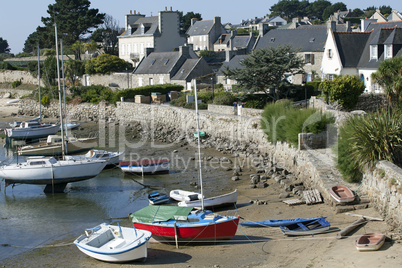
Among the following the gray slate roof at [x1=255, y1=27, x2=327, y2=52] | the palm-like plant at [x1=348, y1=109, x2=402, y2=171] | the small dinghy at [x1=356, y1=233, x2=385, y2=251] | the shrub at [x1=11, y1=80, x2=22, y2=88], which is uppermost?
the gray slate roof at [x1=255, y1=27, x2=327, y2=52]

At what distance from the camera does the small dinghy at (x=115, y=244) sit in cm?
1369

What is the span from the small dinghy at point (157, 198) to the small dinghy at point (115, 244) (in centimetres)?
466

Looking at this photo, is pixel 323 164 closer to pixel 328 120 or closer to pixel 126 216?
pixel 328 120

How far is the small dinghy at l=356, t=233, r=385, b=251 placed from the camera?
40.8 feet

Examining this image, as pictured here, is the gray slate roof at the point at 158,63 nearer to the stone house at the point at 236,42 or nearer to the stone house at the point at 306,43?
the stone house at the point at 236,42

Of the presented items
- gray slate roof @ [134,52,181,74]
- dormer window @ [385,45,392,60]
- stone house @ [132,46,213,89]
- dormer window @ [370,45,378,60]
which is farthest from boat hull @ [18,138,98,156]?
dormer window @ [385,45,392,60]

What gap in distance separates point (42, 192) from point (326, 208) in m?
14.0

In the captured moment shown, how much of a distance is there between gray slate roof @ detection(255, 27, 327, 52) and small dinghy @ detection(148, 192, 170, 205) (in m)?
28.5

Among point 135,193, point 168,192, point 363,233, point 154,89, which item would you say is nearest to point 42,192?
point 135,193

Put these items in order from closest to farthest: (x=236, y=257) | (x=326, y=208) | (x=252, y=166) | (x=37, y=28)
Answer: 1. (x=236, y=257)
2. (x=326, y=208)
3. (x=252, y=166)
4. (x=37, y=28)

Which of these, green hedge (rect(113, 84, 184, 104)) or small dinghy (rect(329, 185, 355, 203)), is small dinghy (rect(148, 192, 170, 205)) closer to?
small dinghy (rect(329, 185, 355, 203))

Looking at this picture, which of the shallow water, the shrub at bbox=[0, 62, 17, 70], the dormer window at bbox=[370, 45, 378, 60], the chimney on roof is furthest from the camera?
the shrub at bbox=[0, 62, 17, 70]

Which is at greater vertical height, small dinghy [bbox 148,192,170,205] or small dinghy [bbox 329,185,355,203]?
small dinghy [bbox 329,185,355,203]

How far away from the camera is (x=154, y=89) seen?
44.6 meters
